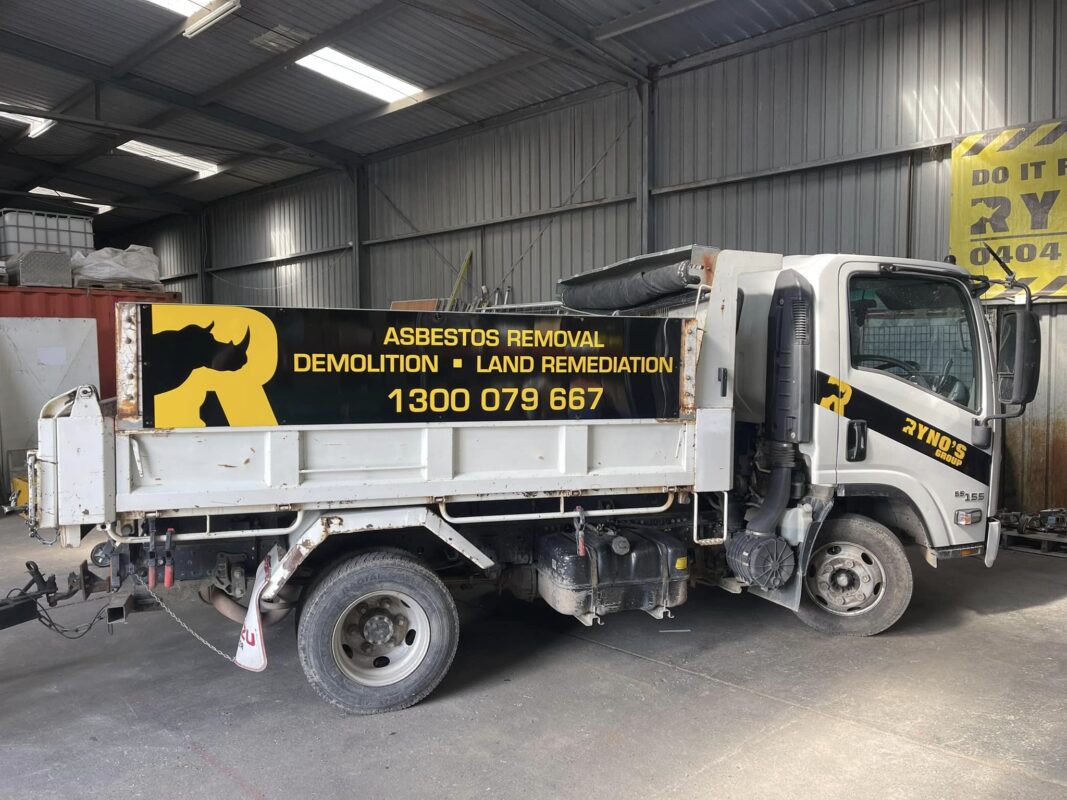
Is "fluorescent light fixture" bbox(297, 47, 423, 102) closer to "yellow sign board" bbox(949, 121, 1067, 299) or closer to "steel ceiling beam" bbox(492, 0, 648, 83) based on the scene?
"steel ceiling beam" bbox(492, 0, 648, 83)

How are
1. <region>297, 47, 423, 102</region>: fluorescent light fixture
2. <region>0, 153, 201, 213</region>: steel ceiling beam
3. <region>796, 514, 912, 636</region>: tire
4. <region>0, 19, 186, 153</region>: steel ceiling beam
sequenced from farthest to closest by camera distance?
<region>0, 153, 201, 213</region>: steel ceiling beam
<region>297, 47, 423, 102</region>: fluorescent light fixture
<region>0, 19, 186, 153</region>: steel ceiling beam
<region>796, 514, 912, 636</region>: tire

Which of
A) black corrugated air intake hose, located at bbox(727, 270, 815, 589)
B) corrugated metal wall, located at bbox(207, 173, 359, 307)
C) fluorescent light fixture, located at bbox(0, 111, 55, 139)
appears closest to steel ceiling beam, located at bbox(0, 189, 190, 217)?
corrugated metal wall, located at bbox(207, 173, 359, 307)

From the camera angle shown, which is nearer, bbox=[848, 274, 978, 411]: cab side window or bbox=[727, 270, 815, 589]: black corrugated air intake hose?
bbox=[727, 270, 815, 589]: black corrugated air intake hose

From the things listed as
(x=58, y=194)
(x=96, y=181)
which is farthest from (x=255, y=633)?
(x=58, y=194)

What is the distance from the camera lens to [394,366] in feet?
12.4

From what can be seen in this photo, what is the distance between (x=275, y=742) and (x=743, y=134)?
375 inches

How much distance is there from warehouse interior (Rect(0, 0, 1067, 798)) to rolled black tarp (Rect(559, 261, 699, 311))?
2320 millimetres

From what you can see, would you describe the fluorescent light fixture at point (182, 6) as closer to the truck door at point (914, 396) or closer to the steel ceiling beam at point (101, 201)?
the truck door at point (914, 396)

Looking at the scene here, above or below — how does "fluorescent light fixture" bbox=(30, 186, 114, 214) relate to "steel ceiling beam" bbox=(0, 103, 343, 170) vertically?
above

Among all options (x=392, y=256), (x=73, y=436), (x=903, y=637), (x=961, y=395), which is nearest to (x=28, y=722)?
(x=73, y=436)

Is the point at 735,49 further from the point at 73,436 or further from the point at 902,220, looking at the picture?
the point at 73,436

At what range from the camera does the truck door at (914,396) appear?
465 cm

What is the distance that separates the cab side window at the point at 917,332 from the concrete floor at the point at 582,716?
1782 mm

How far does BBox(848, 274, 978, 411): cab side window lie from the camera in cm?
468
